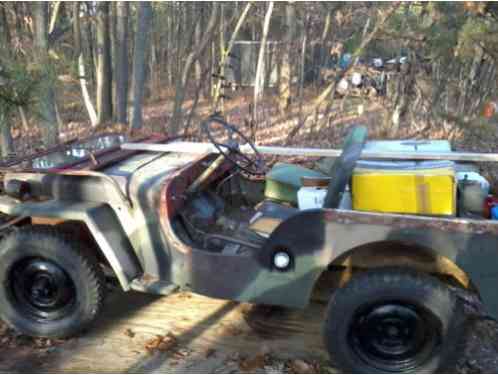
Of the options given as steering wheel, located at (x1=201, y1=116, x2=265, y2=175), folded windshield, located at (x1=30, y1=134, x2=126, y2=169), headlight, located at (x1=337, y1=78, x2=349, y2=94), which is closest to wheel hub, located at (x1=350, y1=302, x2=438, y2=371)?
steering wheel, located at (x1=201, y1=116, x2=265, y2=175)

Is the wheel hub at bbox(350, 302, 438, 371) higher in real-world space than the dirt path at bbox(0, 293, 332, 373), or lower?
higher

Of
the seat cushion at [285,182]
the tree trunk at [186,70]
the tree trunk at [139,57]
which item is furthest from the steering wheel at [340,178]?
the tree trunk at [139,57]

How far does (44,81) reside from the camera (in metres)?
3.85

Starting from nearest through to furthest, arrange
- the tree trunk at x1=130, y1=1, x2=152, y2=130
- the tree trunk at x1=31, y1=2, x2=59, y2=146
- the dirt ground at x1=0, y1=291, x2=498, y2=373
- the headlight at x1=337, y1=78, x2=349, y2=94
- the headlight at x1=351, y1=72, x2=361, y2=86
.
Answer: the dirt ground at x1=0, y1=291, x2=498, y2=373 → the tree trunk at x1=31, y1=2, x2=59, y2=146 → the tree trunk at x1=130, y1=1, x2=152, y2=130 → the headlight at x1=351, y1=72, x2=361, y2=86 → the headlight at x1=337, y1=78, x2=349, y2=94

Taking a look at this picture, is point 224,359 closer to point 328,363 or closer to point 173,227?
point 328,363

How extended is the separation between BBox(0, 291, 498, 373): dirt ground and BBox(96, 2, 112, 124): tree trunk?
8222 mm

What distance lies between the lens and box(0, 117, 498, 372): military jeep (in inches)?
99.0

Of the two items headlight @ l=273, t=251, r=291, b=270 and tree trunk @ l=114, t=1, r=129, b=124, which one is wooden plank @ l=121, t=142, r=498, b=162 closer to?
headlight @ l=273, t=251, r=291, b=270

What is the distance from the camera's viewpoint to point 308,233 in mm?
2578

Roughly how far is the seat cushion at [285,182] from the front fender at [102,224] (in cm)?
113

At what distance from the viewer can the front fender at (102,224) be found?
2.88 metres

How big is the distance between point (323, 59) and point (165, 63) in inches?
377

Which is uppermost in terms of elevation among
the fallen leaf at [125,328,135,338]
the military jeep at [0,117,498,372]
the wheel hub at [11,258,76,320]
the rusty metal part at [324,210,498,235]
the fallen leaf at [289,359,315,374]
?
the rusty metal part at [324,210,498,235]

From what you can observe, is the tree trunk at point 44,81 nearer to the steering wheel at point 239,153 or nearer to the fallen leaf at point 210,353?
the steering wheel at point 239,153
